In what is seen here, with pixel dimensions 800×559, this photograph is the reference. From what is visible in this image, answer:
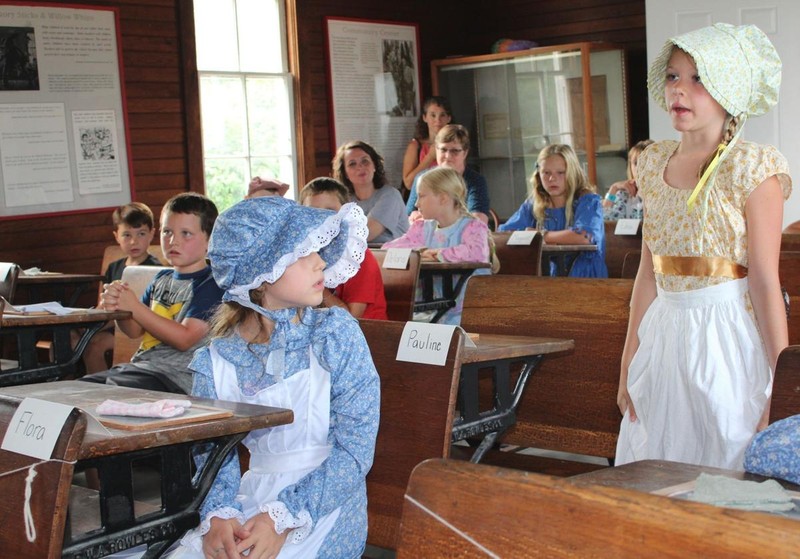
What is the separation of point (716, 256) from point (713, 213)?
9 cm

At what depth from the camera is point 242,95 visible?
23.8 feet

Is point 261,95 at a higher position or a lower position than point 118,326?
higher

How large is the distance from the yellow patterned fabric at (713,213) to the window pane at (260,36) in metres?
5.39

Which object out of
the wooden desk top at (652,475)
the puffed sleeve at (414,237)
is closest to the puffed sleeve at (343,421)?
Answer: the wooden desk top at (652,475)

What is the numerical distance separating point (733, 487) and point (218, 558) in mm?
960

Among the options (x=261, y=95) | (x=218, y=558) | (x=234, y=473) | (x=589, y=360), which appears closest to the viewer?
Answer: (x=218, y=558)

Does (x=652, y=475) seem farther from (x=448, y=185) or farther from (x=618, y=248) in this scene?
(x=618, y=248)

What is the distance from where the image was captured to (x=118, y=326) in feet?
12.2

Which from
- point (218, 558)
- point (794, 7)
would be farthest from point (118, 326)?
point (794, 7)

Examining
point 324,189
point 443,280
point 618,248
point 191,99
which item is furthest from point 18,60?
point 618,248

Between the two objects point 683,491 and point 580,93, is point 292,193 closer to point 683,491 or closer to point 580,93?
point 580,93

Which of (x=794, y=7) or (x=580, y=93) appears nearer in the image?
(x=794, y=7)

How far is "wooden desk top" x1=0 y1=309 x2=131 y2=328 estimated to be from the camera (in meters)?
3.55

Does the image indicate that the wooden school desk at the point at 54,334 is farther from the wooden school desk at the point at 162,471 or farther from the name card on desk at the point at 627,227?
the name card on desk at the point at 627,227
